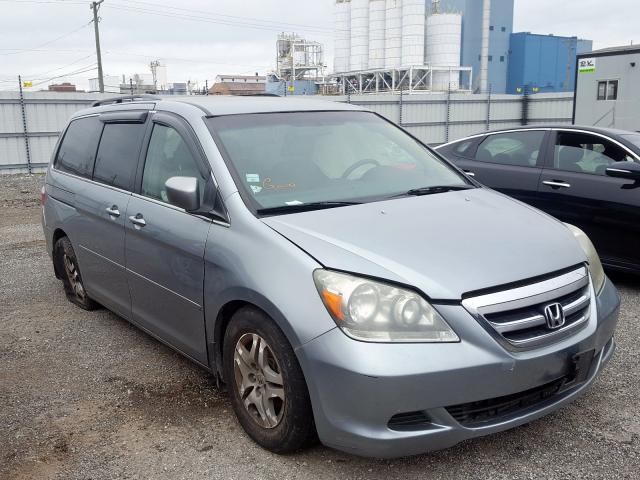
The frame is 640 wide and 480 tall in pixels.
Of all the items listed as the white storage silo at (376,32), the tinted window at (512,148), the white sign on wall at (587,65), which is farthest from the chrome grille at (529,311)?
the white storage silo at (376,32)

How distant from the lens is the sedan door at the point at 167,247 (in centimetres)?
337

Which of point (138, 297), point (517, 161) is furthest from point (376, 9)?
point (138, 297)

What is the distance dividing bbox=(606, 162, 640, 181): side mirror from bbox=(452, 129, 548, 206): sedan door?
29.6 inches

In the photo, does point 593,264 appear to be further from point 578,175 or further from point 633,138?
point 633,138

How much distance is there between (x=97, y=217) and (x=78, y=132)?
117 centimetres

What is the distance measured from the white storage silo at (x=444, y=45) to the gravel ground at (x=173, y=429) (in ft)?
139

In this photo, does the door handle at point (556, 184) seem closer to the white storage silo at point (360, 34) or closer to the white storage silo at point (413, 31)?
the white storage silo at point (413, 31)

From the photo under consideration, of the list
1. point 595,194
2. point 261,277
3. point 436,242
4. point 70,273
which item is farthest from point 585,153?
point 70,273

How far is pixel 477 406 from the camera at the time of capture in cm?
260

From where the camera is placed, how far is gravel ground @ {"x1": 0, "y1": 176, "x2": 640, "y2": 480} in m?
2.87

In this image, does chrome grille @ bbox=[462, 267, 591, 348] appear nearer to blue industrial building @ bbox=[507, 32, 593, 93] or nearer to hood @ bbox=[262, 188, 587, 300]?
hood @ bbox=[262, 188, 587, 300]

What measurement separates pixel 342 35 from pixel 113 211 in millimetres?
48442

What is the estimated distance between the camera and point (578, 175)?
19.2 ft

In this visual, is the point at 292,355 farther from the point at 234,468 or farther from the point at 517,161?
the point at 517,161
